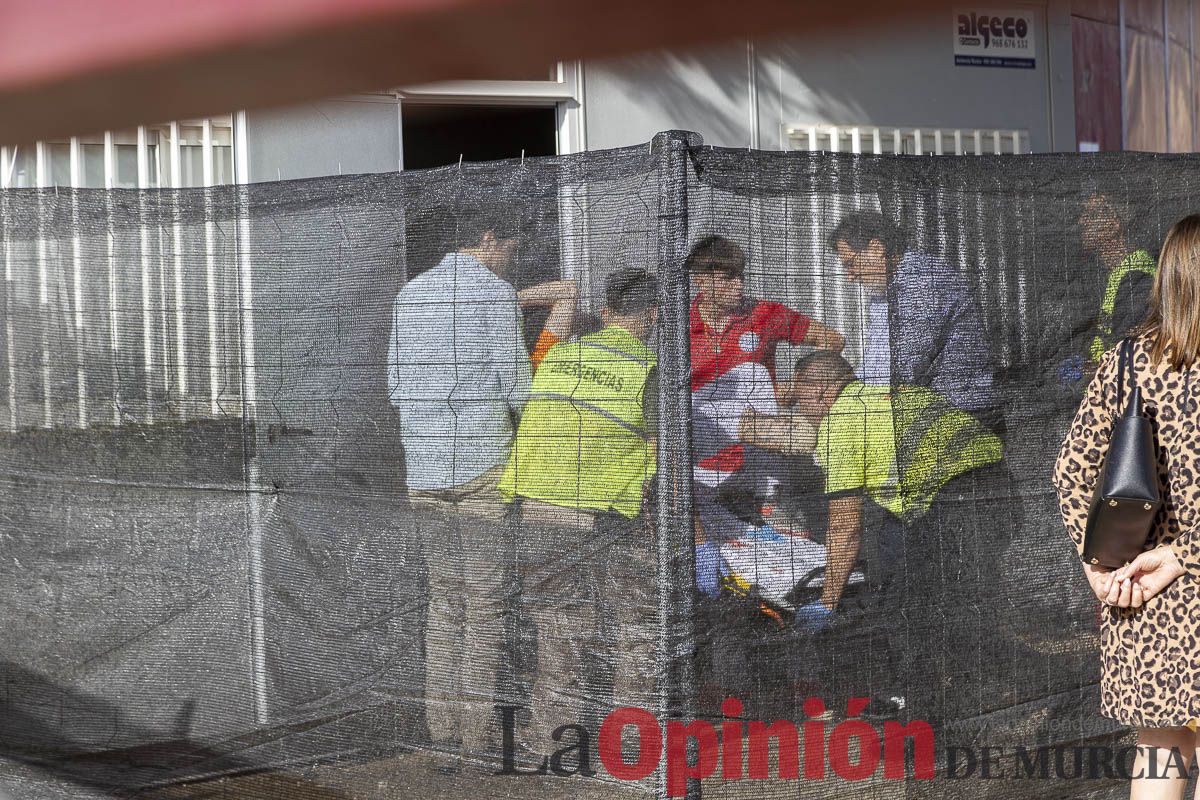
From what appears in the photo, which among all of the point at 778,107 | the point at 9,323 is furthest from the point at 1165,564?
the point at 778,107

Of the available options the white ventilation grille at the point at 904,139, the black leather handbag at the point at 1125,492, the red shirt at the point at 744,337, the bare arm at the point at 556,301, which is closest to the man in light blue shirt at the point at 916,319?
the red shirt at the point at 744,337

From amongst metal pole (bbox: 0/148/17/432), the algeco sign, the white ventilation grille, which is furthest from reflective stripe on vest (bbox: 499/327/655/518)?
the algeco sign

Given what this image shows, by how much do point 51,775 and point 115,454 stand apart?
121 centimetres

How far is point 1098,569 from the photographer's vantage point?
328cm

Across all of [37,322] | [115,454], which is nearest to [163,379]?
[115,454]

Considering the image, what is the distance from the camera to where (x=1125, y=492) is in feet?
10.1

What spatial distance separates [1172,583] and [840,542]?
0.88 meters

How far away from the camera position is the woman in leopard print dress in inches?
123

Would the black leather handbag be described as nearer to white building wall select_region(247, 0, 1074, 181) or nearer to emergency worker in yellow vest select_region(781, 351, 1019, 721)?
emergency worker in yellow vest select_region(781, 351, 1019, 721)

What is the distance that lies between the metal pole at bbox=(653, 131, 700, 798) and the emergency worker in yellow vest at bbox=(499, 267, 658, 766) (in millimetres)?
55

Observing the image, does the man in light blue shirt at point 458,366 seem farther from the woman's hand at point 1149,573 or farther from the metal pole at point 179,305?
the woman's hand at point 1149,573

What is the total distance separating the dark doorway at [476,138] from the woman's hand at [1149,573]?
5.56 m

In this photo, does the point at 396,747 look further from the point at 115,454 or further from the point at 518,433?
the point at 115,454

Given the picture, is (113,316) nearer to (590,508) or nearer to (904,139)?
(590,508)
